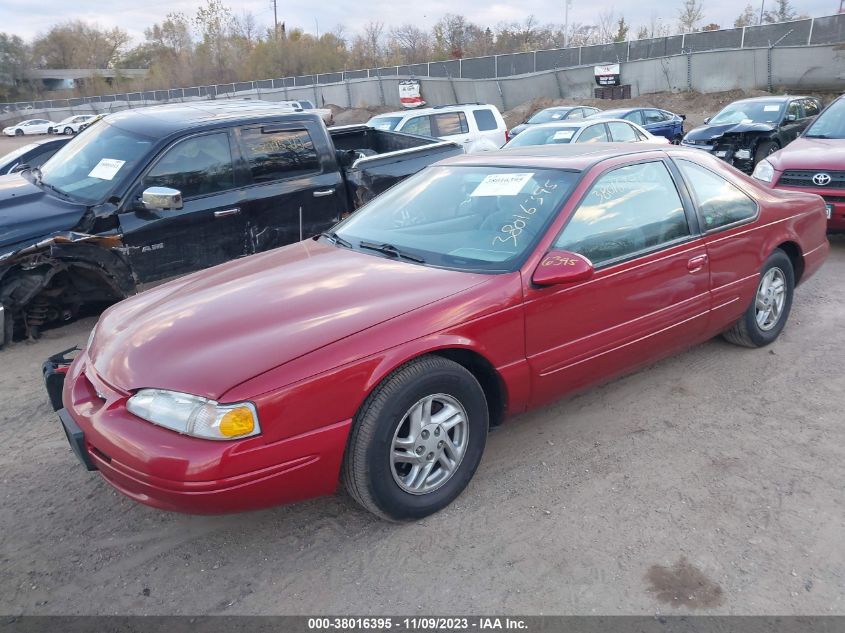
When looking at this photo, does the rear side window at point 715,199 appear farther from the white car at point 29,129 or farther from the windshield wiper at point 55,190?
the white car at point 29,129

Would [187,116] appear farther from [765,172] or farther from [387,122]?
[387,122]

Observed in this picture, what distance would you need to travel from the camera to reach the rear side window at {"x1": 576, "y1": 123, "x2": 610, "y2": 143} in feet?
39.1

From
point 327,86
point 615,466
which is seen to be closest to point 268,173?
point 615,466

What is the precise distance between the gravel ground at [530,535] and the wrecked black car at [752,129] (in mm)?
8566

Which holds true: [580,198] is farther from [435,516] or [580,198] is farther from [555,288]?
[435,516]

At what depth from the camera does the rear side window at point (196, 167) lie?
5410mm

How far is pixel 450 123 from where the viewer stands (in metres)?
13.1

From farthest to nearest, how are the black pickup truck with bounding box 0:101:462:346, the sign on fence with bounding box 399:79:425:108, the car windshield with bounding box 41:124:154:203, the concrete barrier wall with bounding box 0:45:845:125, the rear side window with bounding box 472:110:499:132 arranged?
1. the sign on fence with bounding box 399:79:425:108
2. the concrete barrier wall with bounding box 0:45:845:125
3. the rear side window with bounding box 472:110:499:132
4. the car windshield with bounding box 41:124:154:203
5. the black pickup truck with bounding box 0:101:462:346

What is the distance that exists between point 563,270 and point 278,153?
3777 mm

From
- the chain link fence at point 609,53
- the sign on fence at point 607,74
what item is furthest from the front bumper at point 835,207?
the sign on fence at point 607,74

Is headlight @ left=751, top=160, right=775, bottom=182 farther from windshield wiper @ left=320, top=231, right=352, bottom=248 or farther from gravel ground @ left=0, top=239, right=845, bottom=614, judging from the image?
windshield wiper @ left=320, top=231, right=352, bottom=248

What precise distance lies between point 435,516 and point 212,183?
3.85m

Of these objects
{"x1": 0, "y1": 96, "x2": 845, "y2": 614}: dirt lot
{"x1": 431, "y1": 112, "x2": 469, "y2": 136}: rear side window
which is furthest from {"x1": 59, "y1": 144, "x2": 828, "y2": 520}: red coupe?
{"x1": 431, "y1": 112, "x2": 469, "y2": 136}: rear side window

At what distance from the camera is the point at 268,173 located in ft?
19.5
